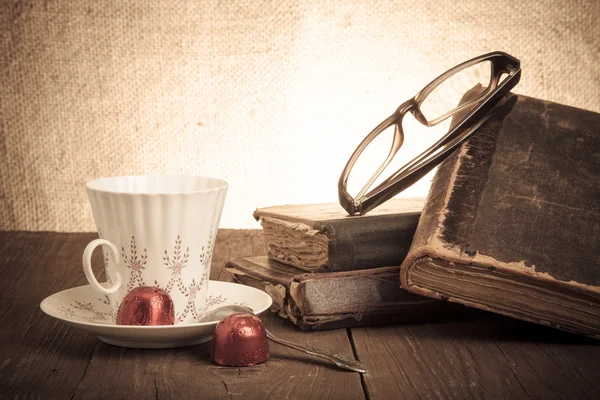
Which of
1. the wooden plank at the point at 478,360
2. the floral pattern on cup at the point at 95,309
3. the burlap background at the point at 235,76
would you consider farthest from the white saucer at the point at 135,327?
the burlap background at the point at 235,76

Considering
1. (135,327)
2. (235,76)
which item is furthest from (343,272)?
(235,76)

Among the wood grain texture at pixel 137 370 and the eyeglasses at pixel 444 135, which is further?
the eyeglasses at pixel 444 135

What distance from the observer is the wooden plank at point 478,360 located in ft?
2.11

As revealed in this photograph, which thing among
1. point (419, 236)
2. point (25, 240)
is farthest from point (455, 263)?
point (25, 240)

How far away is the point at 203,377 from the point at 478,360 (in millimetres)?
269

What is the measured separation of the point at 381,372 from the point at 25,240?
86 cm

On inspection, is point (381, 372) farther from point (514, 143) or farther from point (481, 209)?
point (514, 143)

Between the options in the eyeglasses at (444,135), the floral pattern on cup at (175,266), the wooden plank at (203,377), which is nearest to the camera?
the wooden plank at (203,377)

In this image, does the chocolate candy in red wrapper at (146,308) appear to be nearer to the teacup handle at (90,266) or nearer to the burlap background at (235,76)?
the teacup handle at (90,266)

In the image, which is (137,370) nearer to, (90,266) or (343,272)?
(90,266)

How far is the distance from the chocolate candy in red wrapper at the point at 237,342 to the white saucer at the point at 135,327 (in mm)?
16

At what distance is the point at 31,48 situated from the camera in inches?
66.8

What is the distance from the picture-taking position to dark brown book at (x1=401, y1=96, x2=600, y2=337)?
2.48 ft

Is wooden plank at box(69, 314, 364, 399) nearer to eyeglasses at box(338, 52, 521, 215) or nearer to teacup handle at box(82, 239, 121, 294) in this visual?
teacup handle at box(82, 239, 121, 294)
